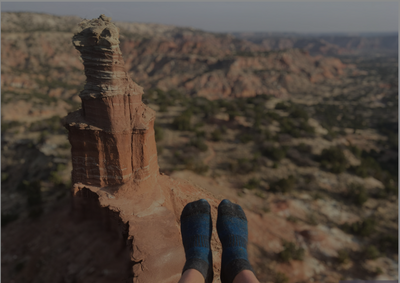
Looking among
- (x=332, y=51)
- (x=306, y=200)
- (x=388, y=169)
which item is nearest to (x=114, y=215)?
(x=306, y=200)

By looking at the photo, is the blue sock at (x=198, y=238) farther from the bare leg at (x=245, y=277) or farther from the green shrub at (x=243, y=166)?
the green shrub at (x=243, y=166)

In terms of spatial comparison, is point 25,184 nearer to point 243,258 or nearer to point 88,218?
point 88,218

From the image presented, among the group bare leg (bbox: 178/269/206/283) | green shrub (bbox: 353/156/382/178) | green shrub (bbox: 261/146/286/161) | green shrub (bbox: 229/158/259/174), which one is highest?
bare leg (bbox: 178/269/206/283)

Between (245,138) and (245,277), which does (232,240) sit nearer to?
(245,277)

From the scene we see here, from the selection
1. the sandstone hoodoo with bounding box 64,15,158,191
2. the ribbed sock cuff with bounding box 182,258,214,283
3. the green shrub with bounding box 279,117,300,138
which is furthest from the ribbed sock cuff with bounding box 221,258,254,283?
the green shrub with bounding box 279,117,300,138

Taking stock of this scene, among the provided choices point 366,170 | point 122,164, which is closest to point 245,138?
point 366,170

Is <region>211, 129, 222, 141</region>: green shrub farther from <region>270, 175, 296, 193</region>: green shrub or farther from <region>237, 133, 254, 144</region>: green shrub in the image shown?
<region>270, 175, 296, 193</region>: green shrub
